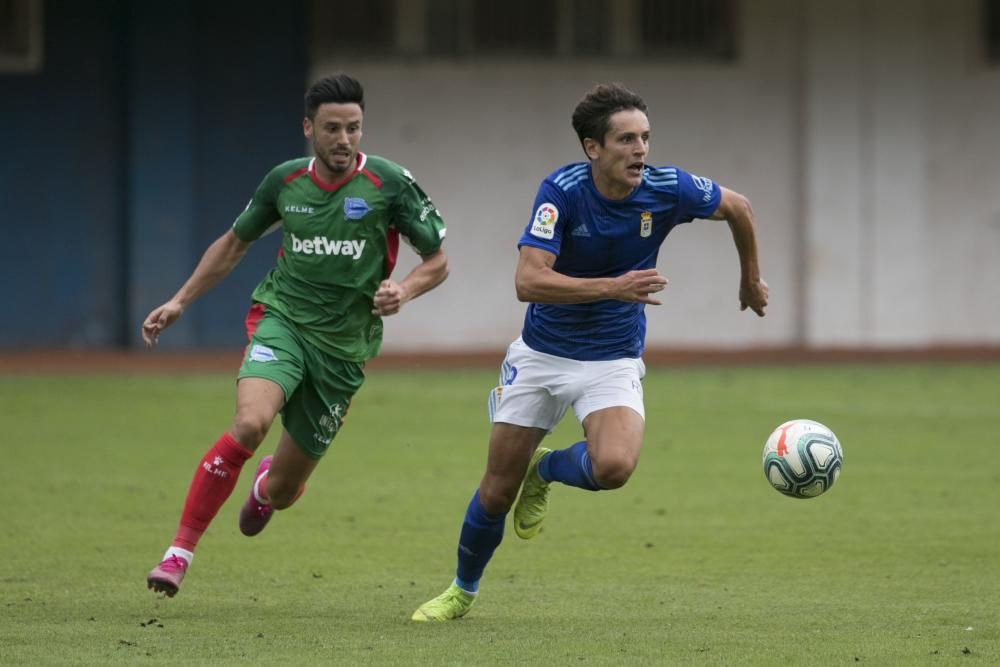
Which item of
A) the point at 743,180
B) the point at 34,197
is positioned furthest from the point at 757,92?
the point at 34,197

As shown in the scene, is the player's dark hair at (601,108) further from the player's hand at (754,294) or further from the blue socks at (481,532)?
the blue socks at (481,532)

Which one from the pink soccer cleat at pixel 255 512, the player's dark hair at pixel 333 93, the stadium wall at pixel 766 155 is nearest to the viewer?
the player's dark hair at pixel 333 93

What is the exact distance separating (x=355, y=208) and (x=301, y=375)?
0.74 metres

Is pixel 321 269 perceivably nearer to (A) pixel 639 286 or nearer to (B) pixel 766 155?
(A) pixel 639 286

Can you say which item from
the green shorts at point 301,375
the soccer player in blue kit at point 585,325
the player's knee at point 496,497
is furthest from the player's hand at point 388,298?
the player's knee at point 496,497

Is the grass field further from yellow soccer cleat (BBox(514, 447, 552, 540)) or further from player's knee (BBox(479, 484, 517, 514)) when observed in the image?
player's knee (BBox(479, 484, 517, 514))

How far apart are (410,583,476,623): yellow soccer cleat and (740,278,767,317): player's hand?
5.34 feet

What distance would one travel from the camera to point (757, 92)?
21.6 meters

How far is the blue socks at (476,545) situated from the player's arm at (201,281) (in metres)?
1.54

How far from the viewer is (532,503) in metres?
6.91

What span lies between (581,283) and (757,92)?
52.3 ft

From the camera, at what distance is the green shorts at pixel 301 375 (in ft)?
22.8

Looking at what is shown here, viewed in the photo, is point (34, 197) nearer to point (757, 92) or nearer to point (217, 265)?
point (757, 92)

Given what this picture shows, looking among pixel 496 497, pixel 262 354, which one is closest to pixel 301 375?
pixel 262 354
